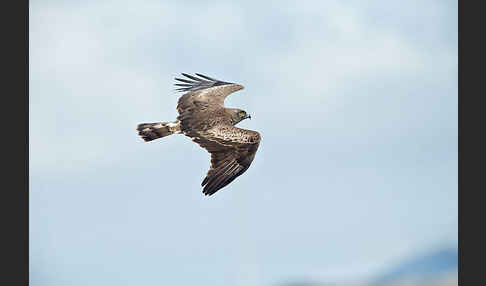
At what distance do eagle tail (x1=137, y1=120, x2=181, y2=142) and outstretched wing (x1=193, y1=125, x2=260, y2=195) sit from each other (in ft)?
3.35

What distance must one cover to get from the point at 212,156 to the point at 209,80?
469 cm

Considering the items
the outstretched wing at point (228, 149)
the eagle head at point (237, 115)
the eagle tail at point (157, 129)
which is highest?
the eagle head at point (237, 115)

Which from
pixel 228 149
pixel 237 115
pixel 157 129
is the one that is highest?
pixel 237 115

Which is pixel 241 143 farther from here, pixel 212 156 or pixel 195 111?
pixel 195 111

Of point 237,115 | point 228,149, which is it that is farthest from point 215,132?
point 237,115

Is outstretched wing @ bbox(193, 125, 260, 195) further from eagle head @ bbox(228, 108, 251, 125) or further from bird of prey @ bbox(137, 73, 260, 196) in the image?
eagle head @ bbox(228, 108, 251, 125)

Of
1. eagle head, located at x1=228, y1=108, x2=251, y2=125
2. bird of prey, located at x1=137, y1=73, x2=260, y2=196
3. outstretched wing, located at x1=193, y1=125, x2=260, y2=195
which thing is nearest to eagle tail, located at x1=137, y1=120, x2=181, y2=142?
bird of prey, located at x1=137, y1=73, x2=260, y2=196

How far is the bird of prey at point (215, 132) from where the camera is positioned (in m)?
18.6

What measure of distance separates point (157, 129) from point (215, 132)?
181 cm

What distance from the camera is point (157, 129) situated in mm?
20297

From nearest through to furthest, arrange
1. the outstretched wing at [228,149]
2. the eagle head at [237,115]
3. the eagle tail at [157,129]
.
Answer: the outstretched wing at [228,149], the eagle tail at [157,129], the eagle head at [237,115]

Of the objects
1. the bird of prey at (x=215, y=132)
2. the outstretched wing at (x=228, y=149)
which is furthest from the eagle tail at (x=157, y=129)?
the outstretched wing at (x=228, y=149)

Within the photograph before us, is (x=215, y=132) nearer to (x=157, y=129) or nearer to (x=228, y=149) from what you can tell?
(x=228, y=149)

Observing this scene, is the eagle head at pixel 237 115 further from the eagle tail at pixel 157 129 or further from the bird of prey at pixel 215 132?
the eagle tail at pixel 157 129
